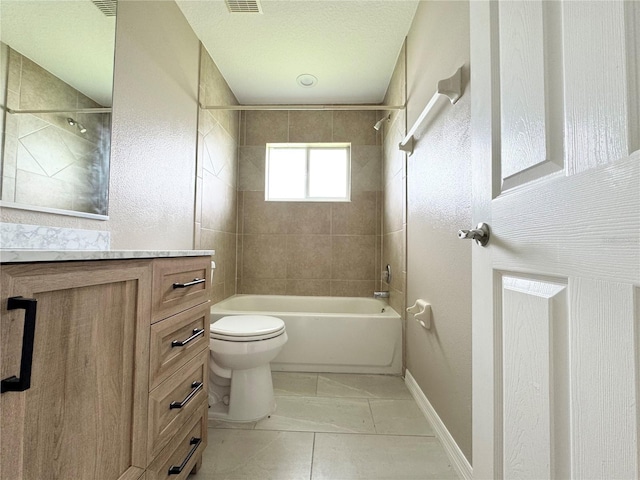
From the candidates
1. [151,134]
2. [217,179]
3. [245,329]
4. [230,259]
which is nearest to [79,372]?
[245,329]

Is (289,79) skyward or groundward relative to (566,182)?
skyward

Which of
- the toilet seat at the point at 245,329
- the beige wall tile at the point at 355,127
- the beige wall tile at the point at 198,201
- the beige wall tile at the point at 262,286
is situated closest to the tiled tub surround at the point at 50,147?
the toilet seat at the point at 245,329

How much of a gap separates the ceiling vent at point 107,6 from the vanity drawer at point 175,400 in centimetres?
148

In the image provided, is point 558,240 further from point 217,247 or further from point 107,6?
point 217,247

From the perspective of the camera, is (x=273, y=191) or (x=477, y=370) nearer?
(x=477, y=370)

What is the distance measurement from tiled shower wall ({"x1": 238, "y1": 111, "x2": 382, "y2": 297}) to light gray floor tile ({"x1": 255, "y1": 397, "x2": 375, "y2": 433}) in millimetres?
1293

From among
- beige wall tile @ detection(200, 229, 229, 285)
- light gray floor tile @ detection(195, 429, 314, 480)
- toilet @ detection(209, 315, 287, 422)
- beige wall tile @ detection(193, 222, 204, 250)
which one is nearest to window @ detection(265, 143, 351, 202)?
beige wall tile @ detection(200, 229, 229, 285)

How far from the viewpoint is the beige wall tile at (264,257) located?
9.72 feet

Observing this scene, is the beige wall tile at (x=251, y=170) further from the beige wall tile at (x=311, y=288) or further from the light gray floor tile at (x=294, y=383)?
the light gray floor tile at (x=294, y=383)

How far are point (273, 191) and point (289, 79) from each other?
109 cm

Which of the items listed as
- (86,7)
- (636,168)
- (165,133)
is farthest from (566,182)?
(165,133)

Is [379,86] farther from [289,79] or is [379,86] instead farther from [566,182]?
[566,182]

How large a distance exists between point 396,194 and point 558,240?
190 centimetres

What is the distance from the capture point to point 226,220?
2.70 meters
